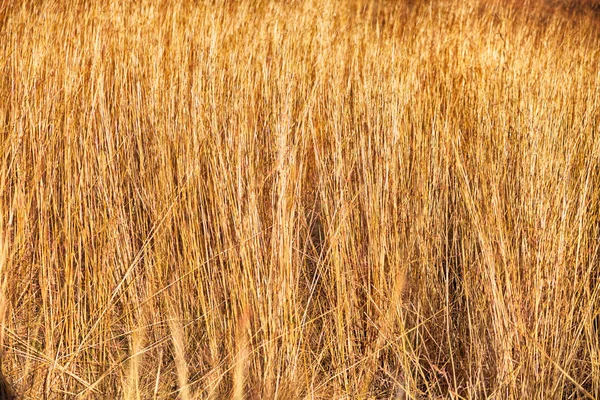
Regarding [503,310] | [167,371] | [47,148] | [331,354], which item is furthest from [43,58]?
[503,310]

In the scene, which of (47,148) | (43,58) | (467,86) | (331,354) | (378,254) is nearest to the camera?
(331,354)

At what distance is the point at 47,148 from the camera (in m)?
1.88

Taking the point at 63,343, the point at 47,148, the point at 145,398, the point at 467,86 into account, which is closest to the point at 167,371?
the point at 145,398

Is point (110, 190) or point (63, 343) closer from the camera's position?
point (63, 343)

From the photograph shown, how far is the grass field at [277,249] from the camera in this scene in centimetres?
152

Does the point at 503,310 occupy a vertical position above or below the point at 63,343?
above

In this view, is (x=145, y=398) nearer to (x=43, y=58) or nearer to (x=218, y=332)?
(x=218, y=332)

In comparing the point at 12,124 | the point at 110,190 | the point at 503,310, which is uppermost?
the point at 12,124

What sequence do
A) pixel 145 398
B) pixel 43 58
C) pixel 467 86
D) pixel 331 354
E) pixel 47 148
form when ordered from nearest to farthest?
pixel 145 398, pixel 331 354, pixel 47 148, pixel 43 58, pixel 467 86

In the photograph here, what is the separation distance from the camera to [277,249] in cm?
156

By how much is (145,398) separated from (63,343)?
26 cm

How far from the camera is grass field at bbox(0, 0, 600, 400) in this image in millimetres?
1522

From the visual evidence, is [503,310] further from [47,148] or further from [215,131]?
[47,148]

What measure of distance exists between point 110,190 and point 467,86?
128 cm
